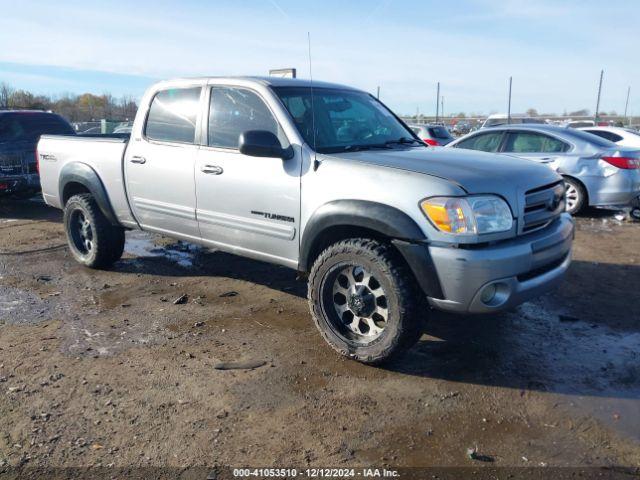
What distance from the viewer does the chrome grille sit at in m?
3.69

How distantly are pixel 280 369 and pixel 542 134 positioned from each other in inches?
282

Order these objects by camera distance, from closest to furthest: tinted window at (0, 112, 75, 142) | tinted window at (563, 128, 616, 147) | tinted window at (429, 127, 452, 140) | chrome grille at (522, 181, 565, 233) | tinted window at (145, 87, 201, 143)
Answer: chrome grille at (522, 181, 565, 233) < tinted window at (145, 87, 201, 143) < tinted window at (563, 128, 616, 147) < tinted window at (0, 112, 75, 142) < tinted window at (429, 127, 452, 140)

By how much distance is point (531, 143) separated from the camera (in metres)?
9.27

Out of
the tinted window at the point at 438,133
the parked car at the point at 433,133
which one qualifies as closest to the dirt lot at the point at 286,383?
the parked car at the point at 433,133

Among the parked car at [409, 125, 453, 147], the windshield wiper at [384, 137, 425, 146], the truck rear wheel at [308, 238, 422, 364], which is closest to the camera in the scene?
the truck rear wheel at [308, 238, 422, 364]

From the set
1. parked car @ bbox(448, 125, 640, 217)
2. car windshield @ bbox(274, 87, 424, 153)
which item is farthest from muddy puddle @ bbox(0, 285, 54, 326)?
parked car @ bbox(448, 125, 640, 217)

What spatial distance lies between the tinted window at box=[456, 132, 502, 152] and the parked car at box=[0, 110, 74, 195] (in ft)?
24.1

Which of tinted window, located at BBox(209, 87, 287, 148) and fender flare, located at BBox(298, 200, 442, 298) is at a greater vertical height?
tinted window, located at BBox(209, 87, 287, 148)

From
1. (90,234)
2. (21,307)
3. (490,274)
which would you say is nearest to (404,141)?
(490,274)

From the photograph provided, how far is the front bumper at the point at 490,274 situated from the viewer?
333 centimetres

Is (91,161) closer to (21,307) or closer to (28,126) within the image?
(21,307)

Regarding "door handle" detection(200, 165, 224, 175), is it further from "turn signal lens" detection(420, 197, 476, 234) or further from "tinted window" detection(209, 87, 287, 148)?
"turn signal lens" detection(420, 197, 476, 234)

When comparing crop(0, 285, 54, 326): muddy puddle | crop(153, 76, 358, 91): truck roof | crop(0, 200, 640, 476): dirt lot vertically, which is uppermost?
crop(153, 76, 358, 91): truck roof

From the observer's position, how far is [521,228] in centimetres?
361
